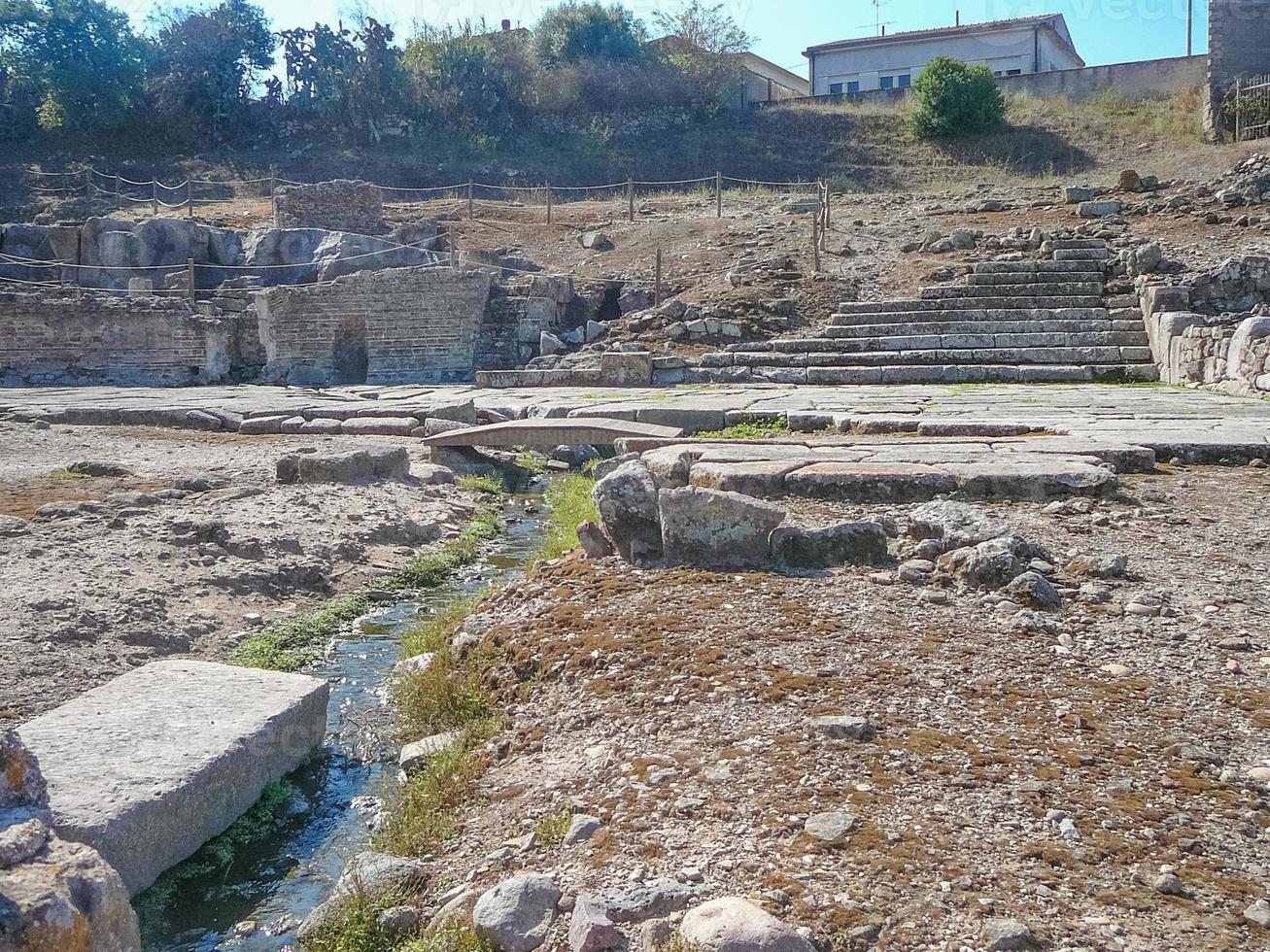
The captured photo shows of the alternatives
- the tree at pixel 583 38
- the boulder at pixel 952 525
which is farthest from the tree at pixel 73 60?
the boulder at pixel 952 525

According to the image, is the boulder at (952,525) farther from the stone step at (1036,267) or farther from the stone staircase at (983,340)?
the stone step at (1036,267)

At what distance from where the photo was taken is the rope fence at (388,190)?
27.0m

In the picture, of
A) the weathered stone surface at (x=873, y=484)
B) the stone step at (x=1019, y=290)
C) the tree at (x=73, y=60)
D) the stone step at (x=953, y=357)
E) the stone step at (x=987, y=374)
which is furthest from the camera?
the tree at (x=73, y=60)

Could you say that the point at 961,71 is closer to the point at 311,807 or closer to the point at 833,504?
the point at 833,504

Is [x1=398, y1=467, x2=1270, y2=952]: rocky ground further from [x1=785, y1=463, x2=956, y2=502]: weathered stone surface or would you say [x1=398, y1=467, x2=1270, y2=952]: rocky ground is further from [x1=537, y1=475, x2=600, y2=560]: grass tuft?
[x1=537, y1=475, x2=600, y2=560]: grass tuft

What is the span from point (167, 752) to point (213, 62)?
37.9m

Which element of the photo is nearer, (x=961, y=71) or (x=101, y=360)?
(x=101, y=360)

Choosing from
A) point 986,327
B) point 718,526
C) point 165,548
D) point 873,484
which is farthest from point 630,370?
point 718,526

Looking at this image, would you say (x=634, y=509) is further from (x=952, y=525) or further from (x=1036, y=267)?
(x=1036, y=267)

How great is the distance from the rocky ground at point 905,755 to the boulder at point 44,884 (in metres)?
0.78

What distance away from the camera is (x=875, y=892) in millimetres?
2201

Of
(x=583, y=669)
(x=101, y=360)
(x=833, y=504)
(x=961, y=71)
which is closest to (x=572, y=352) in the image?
(x=101, y=360)

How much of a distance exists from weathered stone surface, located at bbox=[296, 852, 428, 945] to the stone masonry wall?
1522cm

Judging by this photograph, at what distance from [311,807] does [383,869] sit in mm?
865
